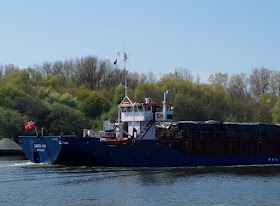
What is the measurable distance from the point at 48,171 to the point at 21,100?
166ft

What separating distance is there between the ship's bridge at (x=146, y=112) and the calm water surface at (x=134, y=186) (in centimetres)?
615

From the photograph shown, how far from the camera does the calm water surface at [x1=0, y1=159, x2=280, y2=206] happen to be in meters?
41.6

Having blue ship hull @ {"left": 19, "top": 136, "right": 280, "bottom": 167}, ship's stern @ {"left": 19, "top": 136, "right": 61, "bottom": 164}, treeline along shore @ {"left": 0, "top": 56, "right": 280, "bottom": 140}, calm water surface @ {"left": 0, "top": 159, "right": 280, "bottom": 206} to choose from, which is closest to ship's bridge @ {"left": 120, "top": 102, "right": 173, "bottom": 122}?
blue ship hull @ {"left": 19, "top": 136, "right": 280, "bottom": 167}

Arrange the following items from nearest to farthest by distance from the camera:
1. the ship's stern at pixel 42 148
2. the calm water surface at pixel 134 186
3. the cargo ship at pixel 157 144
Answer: the calm water surface at pixel 134 186
the ship's stern at pixel 42 148
the cargo ship at pixel 157 144

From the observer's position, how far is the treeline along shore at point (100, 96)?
101812 millimetres

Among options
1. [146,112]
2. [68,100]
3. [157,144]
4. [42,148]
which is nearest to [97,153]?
[42,148]

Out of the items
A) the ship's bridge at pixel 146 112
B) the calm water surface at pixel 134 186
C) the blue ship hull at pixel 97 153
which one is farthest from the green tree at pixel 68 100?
the calm water surface at pixel 134 186

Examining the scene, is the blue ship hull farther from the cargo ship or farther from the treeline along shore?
the treeline along shore

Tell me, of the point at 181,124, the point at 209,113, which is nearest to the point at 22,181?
the point at 181,124

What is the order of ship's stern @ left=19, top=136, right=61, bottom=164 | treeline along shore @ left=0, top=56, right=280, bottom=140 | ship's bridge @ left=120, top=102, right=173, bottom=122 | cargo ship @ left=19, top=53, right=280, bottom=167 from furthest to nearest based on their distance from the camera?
treeline along shore @ left=0, top=56, right=280, bottom=140, ship's bridge @ left=120, top=102, right=173, bottom=122, cargo ship @ left=19, top=53, right=280, bottom=167, ship's stern @ left=19, top=136, right=61, bottom=164

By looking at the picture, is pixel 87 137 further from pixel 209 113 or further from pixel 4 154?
pixel 209 113

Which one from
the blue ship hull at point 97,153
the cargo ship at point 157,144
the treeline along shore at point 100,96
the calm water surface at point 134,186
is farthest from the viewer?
the treeline along shore at point 100,96

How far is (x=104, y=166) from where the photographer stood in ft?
196

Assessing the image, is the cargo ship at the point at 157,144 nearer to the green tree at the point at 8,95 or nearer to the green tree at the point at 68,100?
the green tree at the point at 8,95
